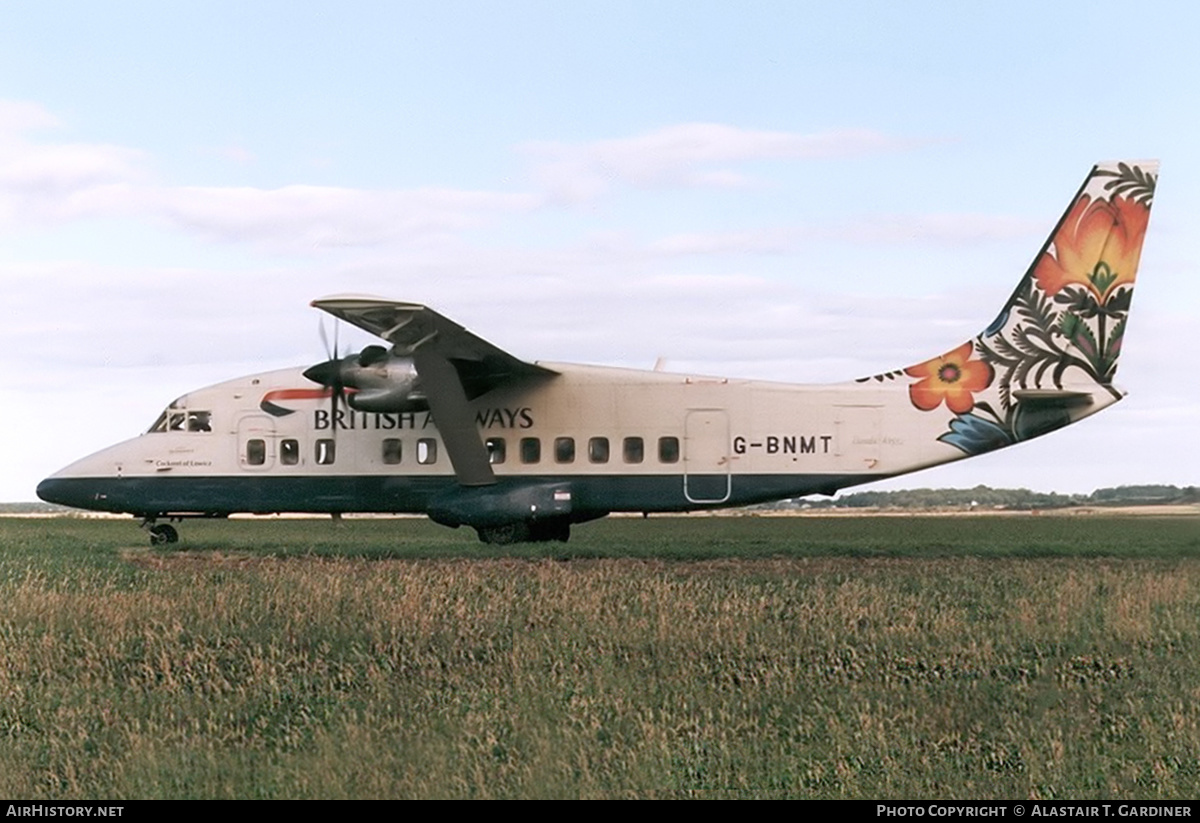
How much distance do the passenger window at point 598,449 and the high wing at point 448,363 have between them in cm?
152

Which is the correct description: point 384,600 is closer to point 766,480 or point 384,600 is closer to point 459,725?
point 459,725

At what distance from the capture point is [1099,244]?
2302cm

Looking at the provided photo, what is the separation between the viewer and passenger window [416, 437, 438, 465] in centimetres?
2483

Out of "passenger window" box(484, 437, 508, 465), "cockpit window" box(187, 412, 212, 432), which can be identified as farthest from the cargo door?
"cockpit window" box(187, 412, 212, 432)

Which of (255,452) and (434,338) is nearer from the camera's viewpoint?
(434,338)

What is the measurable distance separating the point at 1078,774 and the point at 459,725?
4010 millimetres

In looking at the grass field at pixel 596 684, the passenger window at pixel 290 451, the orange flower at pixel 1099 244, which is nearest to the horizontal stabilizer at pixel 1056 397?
the orange flower at pixel 1099 244

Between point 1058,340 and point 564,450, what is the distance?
9.15m

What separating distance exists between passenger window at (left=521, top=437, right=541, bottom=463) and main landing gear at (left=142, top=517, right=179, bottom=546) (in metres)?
7.86

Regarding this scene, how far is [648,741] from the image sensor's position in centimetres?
839

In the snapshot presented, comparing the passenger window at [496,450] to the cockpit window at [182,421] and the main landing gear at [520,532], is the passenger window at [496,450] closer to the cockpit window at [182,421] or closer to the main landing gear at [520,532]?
the main landing gear at [520,532]

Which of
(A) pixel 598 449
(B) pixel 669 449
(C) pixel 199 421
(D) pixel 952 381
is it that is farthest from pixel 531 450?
(D) pixel 952 381

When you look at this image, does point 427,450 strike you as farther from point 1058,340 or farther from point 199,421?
point 1058,340
